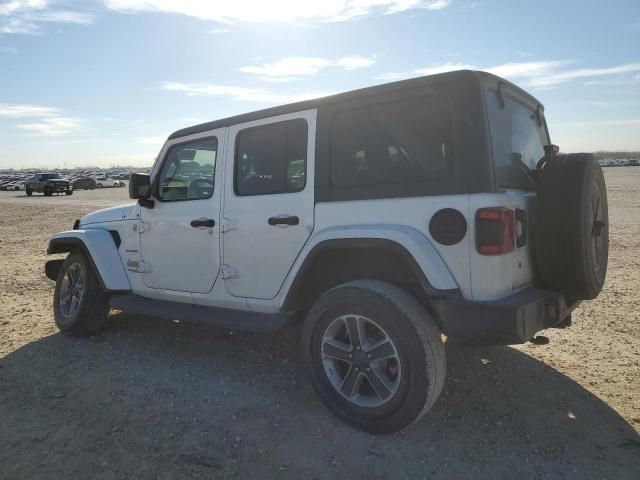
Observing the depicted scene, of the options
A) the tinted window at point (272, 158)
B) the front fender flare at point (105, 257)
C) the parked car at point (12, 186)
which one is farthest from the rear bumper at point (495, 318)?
the parked car at point (12, 186)

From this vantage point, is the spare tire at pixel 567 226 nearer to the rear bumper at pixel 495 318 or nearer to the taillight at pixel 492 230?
the rear bumper at pixel 495 318

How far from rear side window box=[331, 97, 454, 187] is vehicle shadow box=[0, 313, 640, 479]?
1.61 m

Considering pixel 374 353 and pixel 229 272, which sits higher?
pixel 229 272

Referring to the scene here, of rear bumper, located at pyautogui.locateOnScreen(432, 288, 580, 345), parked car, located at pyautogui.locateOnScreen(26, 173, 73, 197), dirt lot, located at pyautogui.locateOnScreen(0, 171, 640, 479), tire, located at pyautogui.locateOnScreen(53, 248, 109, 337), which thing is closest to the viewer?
rear bumper, located at pyautogui.locateOnScreen(432, 288, 580, 345)

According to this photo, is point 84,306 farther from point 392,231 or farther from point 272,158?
point 392,231

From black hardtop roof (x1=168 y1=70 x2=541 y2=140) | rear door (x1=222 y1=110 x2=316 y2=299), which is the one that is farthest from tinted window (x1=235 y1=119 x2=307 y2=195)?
black hardtop roof (x1=168 y1=70 x2=541 y2=140)

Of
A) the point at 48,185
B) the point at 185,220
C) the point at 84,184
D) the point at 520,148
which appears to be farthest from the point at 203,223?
the point at 84,184

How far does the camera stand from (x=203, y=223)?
12.7 feet

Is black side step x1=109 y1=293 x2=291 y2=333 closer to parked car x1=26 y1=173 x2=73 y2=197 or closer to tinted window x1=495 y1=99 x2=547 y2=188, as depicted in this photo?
tinted window x1=495 y1=99 x2=547 y2=188

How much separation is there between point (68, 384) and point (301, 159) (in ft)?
8.35

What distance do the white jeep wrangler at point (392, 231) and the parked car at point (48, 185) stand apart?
38.8 metres

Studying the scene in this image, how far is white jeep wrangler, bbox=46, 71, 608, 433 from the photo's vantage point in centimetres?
267

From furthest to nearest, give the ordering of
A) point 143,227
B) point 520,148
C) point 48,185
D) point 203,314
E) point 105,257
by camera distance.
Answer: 1. point 48,185
2. point 105,257
3. point 143,227
4. point 203,314
5. point 520,148

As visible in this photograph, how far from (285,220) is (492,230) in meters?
1.42
